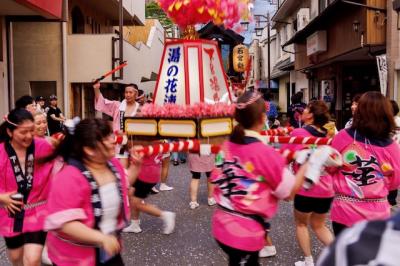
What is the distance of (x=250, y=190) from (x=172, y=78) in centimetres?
208

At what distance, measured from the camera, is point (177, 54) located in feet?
15.2

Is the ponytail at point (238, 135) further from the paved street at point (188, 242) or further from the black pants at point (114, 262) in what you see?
the paved street at point (188, 242)

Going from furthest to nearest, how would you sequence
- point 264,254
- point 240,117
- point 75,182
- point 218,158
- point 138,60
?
point 138,60 < point 264,254 < point 218,158 < point 240,117 < point 75,182

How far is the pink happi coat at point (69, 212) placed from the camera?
2.46m

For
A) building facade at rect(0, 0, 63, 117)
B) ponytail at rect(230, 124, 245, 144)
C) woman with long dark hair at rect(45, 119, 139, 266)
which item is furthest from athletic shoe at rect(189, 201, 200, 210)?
building facade at rect(0, 0, 63, 117)

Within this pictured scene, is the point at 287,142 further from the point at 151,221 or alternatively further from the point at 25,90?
the point at 25,90

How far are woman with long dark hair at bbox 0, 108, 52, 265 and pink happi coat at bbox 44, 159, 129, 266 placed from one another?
3.02ft

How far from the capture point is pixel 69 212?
2451 mm

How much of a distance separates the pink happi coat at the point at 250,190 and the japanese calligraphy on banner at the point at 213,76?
5.33 ft

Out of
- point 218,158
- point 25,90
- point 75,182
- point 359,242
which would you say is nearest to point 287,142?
point 218,158

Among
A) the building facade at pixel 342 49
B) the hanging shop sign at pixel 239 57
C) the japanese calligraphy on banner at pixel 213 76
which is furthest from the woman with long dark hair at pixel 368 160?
the hanging shop sign at pixel 239 57

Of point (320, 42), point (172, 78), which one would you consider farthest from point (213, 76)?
point (320, 42)

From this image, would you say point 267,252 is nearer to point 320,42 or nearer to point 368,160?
point 368,160

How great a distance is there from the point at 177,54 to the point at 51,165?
5.58 ft
